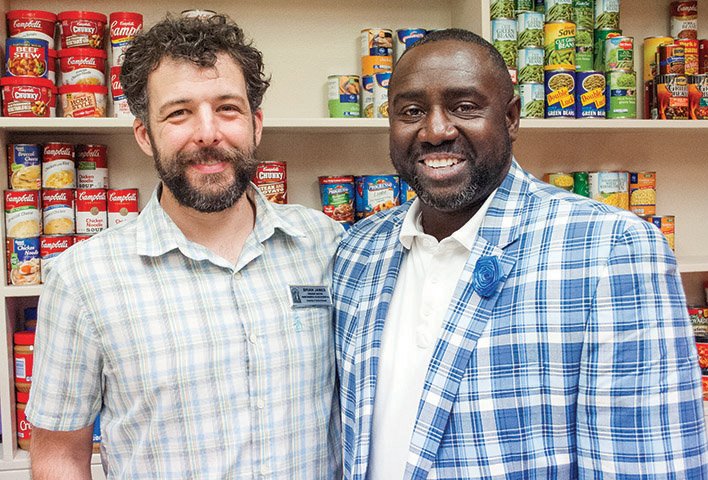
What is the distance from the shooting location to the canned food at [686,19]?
7.16 ft

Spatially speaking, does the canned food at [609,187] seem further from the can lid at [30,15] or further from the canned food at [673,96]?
the can lid at [30,15]

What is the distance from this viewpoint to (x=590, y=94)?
1.98 meters

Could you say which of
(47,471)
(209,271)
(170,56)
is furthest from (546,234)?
(47,471)

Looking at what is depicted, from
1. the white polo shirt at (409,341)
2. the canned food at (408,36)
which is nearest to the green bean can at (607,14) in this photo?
the canned food at (408,36)

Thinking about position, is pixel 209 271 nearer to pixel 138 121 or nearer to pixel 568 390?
pixel 138 121

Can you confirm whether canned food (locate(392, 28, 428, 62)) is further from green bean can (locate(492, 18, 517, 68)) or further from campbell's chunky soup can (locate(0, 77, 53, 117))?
campbell's chunky soup can (locate(0, 77, 53, 117))

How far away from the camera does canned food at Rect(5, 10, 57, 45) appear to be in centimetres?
179

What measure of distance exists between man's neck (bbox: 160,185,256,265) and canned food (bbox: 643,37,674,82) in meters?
1.45

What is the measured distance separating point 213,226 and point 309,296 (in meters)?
0.23

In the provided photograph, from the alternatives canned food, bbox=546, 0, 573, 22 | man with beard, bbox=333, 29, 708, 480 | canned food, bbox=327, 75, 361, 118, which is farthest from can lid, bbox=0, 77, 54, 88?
canned food, bbox=546, 0, 573, 22

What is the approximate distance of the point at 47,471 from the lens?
1268 millimetres

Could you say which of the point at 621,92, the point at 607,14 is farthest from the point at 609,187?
the point at 607,14

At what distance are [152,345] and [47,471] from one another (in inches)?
13.1

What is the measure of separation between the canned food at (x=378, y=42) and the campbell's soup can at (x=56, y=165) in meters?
0.86
